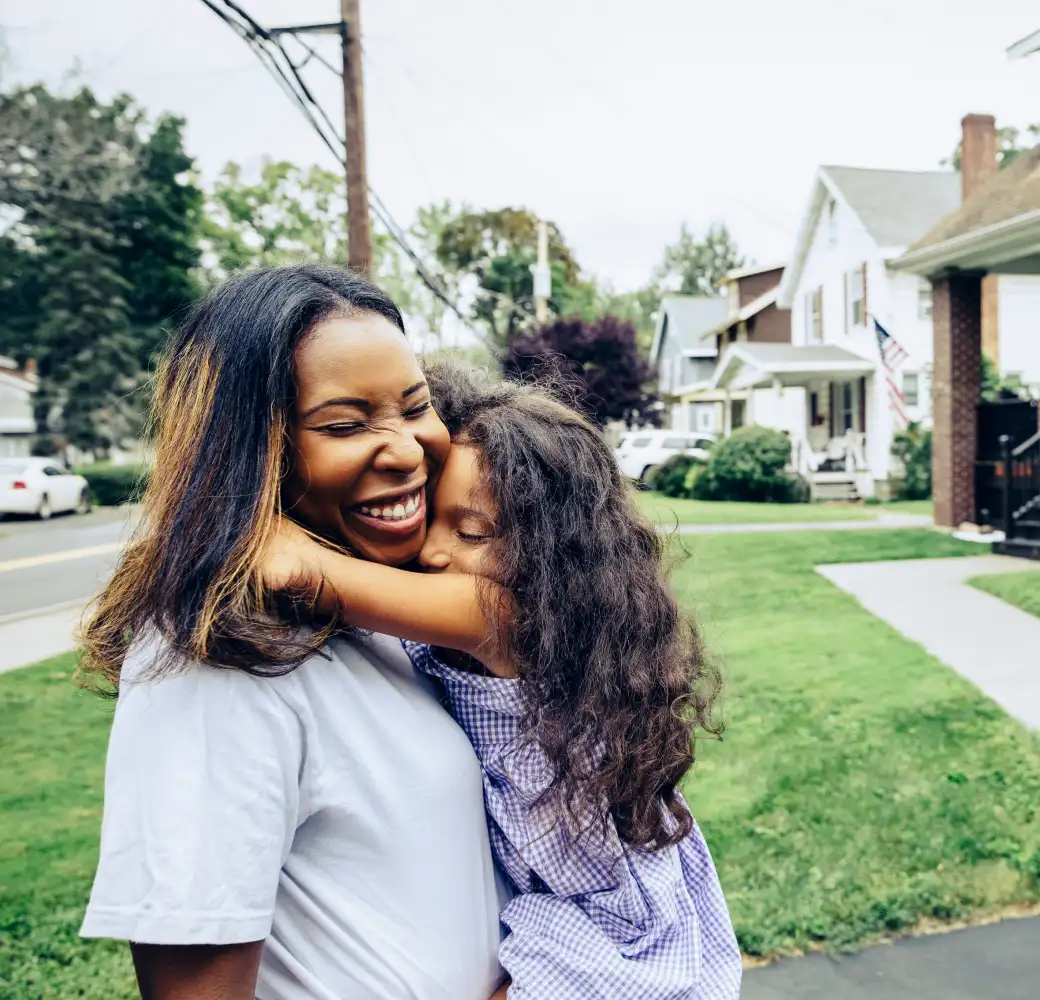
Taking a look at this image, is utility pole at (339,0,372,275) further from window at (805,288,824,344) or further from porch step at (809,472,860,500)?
window at (805,288,824,344)

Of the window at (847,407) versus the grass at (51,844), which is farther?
the window at (847,407)

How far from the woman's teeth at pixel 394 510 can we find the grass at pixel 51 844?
8.37 feet

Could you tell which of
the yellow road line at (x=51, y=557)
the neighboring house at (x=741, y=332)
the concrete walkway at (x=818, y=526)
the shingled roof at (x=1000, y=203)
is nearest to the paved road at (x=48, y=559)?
the yellow road line at (x=51, y=557)

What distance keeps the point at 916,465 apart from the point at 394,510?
21527 mm

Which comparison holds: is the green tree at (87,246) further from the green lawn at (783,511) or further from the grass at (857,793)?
the green lawn at (783,511)


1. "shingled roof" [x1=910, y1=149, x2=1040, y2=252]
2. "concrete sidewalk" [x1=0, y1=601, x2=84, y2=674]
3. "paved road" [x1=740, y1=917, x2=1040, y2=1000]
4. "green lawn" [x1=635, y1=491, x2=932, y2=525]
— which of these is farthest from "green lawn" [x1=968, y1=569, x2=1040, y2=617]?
"concrete sidewalk" [x1=0, y1=601, x2=84, y2=674]

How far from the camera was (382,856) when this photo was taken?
1.13 m

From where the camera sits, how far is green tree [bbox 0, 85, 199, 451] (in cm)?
996

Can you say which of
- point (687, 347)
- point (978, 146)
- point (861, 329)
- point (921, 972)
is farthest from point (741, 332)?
point (921, 972)

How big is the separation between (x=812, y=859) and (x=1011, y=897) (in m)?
0.68

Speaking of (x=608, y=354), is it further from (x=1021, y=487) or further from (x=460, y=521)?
(x=460, y=521)

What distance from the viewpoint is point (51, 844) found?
4.30 m

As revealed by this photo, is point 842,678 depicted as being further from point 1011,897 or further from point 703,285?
point 703,285

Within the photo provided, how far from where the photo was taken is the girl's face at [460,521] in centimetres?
143
